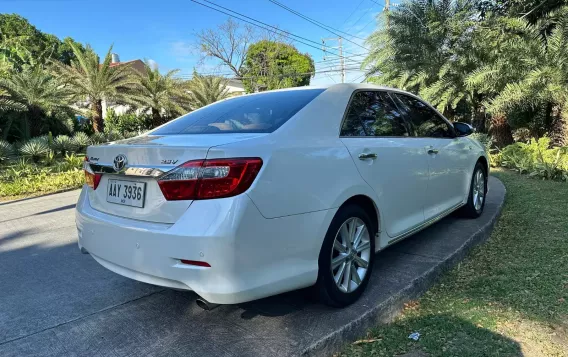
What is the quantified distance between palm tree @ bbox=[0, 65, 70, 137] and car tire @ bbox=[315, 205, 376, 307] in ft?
45.3

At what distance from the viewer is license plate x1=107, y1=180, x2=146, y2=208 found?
2.31 metres

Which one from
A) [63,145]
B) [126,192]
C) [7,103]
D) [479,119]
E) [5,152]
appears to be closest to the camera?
[126,192]

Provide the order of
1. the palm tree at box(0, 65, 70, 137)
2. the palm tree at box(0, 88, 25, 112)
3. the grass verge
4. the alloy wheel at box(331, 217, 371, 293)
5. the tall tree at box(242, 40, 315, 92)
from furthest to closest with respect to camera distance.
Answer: the tall tree at box(242, 40, 315, 92) < the palm tree at box(0, 65, 70, 137) < the palm tree at box(0, 88, 25, 112) < the grass verge < the alloy wheel at box(331, 217, 371, 293)

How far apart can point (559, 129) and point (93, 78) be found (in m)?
16.5

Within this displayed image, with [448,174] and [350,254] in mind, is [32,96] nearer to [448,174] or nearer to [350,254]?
[448,174]

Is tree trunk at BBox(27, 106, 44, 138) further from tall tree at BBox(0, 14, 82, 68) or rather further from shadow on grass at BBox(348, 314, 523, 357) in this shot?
tall tree at BBox(0, 14, 82, 68)

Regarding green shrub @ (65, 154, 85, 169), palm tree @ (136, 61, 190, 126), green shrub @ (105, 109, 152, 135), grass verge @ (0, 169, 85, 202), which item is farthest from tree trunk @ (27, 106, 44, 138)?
green shrub @ (105, 109, 152, 135)

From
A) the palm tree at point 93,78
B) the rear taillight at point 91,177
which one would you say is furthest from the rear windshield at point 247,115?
the palm tree at point 93,78

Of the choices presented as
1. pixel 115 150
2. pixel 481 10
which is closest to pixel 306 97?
pixel 115 150

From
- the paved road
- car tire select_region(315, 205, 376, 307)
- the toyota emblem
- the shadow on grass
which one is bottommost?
the shadow on grass

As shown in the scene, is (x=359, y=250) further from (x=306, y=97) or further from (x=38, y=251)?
(x=38, y=251)

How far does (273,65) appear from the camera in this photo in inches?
1478

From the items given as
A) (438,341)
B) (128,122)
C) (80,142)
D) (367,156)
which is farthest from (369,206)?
(128,122)

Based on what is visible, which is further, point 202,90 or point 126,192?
point 202,90
